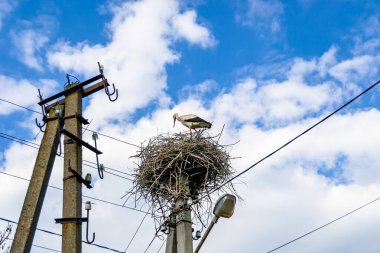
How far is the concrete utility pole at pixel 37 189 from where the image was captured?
5906 millimetres

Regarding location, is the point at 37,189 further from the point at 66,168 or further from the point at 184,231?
the point at 184,231

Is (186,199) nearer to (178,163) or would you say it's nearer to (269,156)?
(178,163)

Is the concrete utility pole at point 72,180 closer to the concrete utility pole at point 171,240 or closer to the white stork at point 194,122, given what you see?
the concrete utility pole at point 171,240

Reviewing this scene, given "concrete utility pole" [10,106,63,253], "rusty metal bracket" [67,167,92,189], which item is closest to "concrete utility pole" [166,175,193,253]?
"rusty metal bracket" [67,167,92,189]

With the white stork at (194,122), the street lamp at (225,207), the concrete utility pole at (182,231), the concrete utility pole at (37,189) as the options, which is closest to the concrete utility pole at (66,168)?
the concrete utility pole at (37,189)

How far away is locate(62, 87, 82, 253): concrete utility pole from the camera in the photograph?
6195mm

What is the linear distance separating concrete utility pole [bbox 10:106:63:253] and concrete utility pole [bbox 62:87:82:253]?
0.19 metres

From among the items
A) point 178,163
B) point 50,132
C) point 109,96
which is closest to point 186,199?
point 178,163

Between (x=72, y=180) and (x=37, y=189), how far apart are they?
46 centimetres

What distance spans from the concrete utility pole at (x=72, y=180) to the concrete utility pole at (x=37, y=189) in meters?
0.19

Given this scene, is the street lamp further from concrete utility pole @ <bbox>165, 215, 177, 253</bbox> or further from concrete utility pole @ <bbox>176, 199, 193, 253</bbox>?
concrete utility pole @ <bbox>165, 215, 177, 253</bbox>

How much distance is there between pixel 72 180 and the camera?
6.65m

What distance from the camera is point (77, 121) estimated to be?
715 cm

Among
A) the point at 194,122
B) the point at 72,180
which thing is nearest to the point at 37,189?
the point at 72,180
